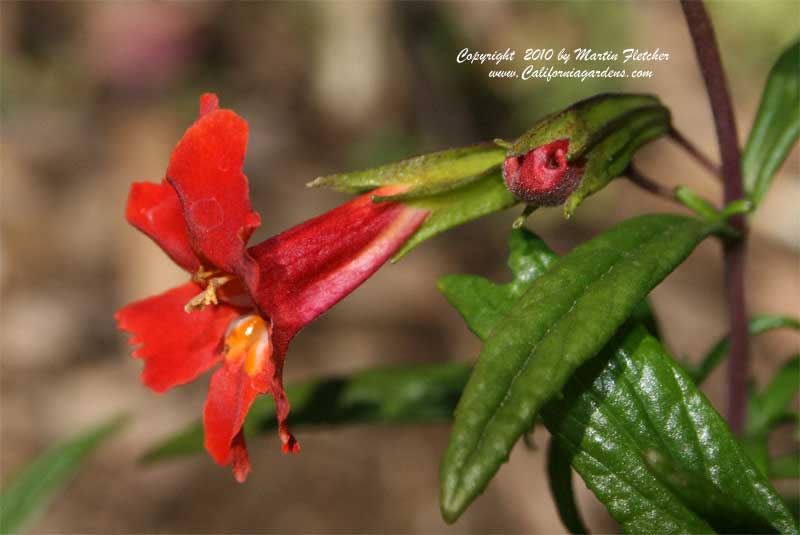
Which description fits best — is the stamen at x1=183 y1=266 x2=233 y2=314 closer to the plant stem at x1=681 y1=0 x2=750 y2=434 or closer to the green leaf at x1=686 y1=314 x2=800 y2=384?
the plant stem at x1=681 y1=0 x2=750 y2=434

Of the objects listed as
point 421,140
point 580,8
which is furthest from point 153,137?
point 580,8

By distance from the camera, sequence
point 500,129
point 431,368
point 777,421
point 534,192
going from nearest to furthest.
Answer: point 534,192
point 777,421
point 431,368
point 500,129

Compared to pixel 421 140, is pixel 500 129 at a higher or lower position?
higher

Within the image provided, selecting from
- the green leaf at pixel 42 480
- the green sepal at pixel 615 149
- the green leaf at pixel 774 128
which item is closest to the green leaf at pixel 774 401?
the green leaf at pixel 774 128

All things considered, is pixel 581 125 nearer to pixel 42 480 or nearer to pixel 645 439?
pixel 645 439

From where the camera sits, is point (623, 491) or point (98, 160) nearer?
point (623, 491)

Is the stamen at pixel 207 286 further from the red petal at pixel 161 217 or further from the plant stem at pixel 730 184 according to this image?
the plant stem at pixel 730 184

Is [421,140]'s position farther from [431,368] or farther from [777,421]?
[777,421]
